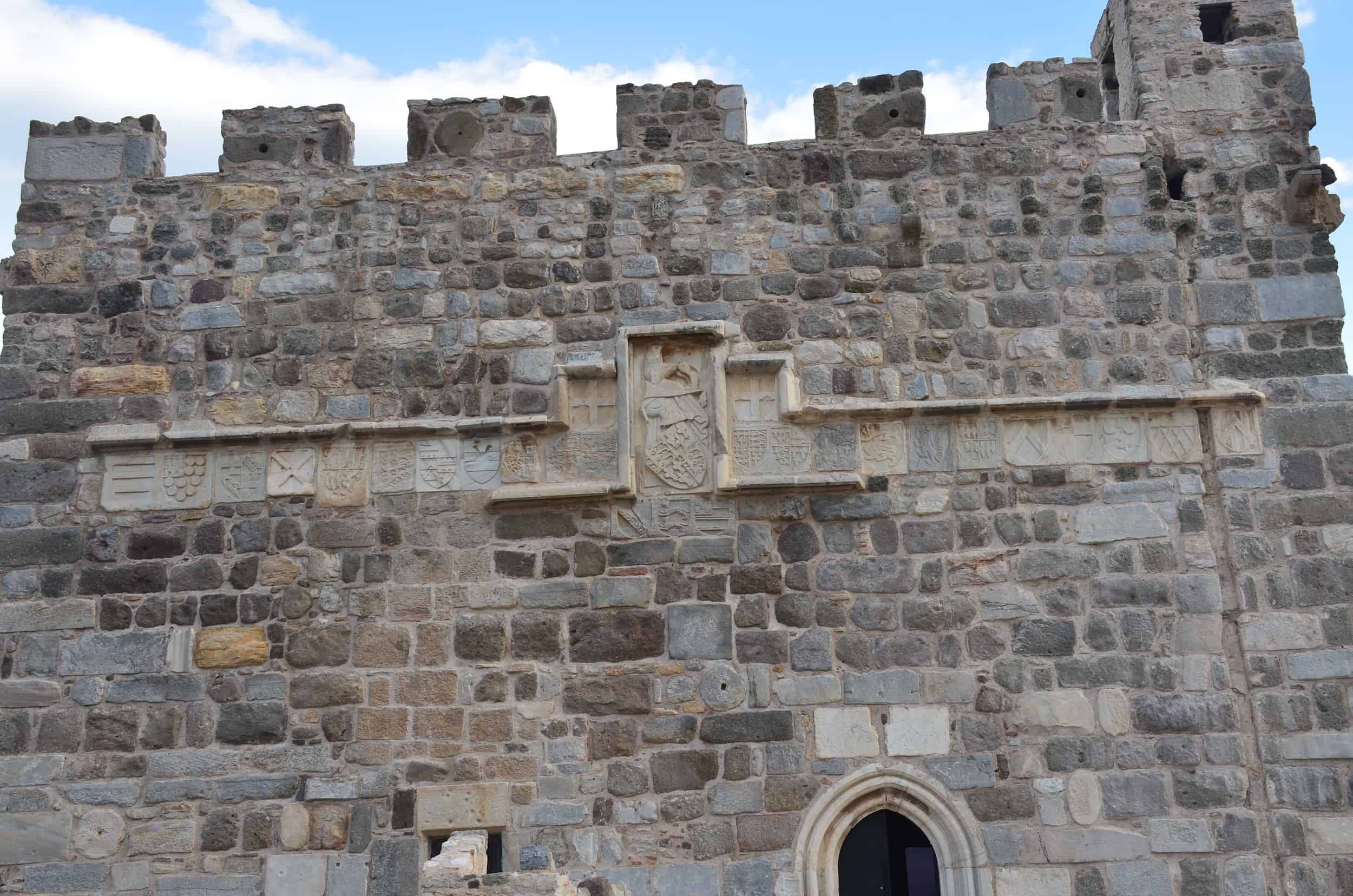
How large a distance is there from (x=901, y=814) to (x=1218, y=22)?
474 centimetres

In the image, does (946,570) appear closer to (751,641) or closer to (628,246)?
(751,641)

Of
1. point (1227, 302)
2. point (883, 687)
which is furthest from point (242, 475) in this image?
point (1227, 302)

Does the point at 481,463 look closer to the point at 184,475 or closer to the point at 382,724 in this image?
the point at 382,724

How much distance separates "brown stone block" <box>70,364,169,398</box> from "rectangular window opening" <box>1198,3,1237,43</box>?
5991 mm

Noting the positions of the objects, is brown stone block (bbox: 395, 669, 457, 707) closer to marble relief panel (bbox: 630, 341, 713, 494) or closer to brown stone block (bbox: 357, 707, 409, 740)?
brown stone block (bbox: 357, 707, 409, 740)

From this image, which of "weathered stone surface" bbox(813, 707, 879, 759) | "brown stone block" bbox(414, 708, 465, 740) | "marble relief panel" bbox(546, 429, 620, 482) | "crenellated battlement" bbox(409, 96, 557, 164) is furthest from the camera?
"crenellated battlement" bbox(409, 96, 557, 164)

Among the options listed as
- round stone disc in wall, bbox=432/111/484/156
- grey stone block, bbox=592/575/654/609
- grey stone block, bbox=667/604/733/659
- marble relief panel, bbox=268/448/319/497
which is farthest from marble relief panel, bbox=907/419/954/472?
marble relief panel, bbox=268/448/319/497

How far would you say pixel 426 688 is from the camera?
623 centimetres

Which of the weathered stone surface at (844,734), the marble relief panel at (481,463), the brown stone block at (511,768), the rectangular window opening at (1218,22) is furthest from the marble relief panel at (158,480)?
the rectangular window opening at (1218,22)

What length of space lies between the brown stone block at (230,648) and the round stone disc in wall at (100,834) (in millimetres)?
809

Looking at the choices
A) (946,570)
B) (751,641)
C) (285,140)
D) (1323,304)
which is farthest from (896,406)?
(285,140)

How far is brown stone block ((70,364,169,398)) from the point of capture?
6789mm

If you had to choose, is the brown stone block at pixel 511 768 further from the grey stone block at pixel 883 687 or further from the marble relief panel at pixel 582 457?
the grey stone block at pixel 883 687

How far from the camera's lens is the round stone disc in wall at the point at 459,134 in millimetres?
7156
